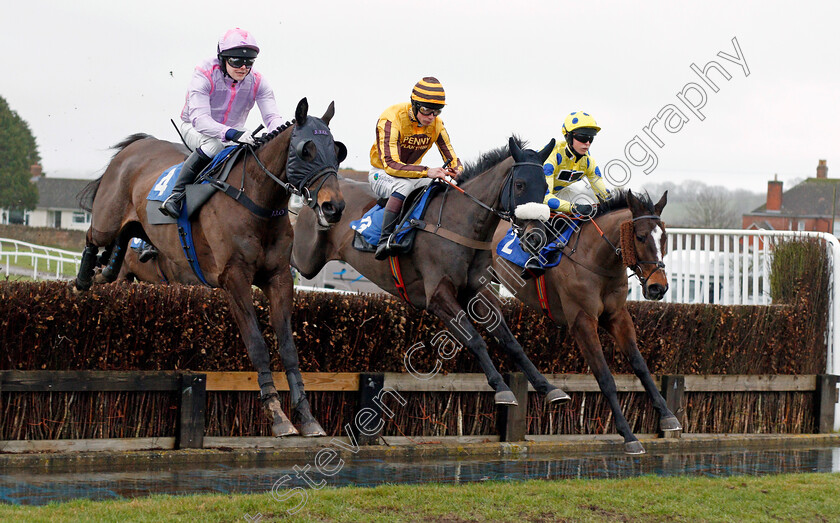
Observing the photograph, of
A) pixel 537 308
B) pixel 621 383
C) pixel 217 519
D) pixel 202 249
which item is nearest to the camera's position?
pixel 217 519

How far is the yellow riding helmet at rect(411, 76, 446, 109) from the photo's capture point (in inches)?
303

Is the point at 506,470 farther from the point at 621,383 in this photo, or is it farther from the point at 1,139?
the point at 1,139

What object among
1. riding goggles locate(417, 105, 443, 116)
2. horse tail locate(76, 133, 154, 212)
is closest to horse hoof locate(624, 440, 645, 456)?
riding goggles locate(417, 105, 443, 116)

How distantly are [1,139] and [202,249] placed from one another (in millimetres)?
50580

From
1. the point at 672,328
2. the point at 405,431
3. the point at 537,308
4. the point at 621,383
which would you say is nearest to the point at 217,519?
the point at 405,431

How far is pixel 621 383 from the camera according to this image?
30.8 feet

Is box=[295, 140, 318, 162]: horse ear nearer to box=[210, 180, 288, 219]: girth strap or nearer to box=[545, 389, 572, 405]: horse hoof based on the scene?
box=[210, 180, 288, 219]: girth strap

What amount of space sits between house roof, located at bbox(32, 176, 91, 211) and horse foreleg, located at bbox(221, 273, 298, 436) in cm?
6320

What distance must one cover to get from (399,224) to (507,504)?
8.93 ft

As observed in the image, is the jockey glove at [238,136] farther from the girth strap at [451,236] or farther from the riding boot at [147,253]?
the riding boot at [147,253]

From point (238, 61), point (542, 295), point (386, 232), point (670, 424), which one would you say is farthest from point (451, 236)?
point (670, 424)

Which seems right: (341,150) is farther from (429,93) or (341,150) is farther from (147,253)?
(147,253)

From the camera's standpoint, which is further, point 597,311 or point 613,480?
point 597,311

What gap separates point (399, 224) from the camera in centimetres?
785
